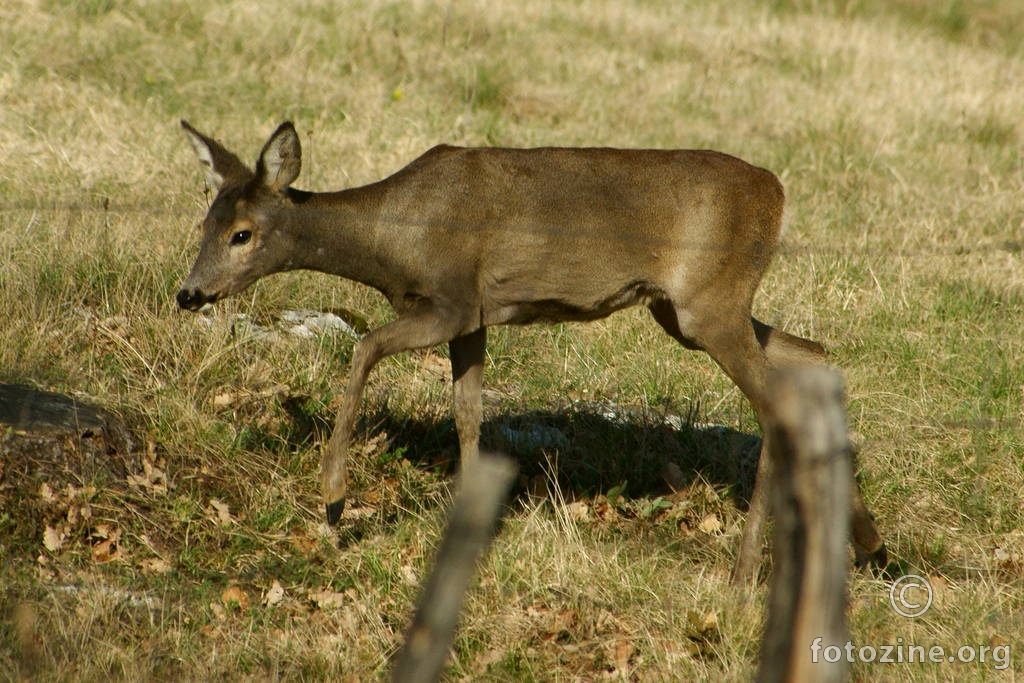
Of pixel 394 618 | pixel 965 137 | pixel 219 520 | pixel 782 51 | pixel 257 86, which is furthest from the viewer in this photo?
pixel 782 51

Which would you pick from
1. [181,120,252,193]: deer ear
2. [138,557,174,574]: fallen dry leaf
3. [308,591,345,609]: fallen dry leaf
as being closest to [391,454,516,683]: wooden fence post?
[308,591,345,609]: fallen dry leaf

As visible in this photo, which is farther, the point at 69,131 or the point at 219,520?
the point at 69,131

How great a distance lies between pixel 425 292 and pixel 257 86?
6357mm

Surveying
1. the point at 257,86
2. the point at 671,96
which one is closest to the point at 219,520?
the point at 257,86

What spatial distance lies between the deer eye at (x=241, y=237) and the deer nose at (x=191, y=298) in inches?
10.6

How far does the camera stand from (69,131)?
972cm

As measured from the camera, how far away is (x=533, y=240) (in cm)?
591

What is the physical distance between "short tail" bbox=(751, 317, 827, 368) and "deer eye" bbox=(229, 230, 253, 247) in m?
2.39

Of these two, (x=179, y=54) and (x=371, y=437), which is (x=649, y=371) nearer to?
(x=371, y=437)

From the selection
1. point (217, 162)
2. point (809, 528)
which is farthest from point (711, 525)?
point (809, 528)

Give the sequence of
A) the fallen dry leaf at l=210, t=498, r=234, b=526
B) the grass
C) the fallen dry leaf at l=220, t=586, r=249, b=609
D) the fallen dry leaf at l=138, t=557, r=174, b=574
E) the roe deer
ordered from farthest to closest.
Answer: the roe deer → the fallen dry leaf at l=210, t=498, r=234, b=526 → the fallen dry leaf at l=138, t=557, r=174, b=574 → the fallen dry leaf at l=220, t=586, r=249, b=609 → the grass

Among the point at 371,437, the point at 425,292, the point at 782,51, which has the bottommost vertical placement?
the point at 782,51

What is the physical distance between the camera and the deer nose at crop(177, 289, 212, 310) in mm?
5836

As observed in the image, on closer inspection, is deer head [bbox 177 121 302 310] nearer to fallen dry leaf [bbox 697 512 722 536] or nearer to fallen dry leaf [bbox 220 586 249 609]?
fallen dry leaf [bbox 220 586 249 609]
